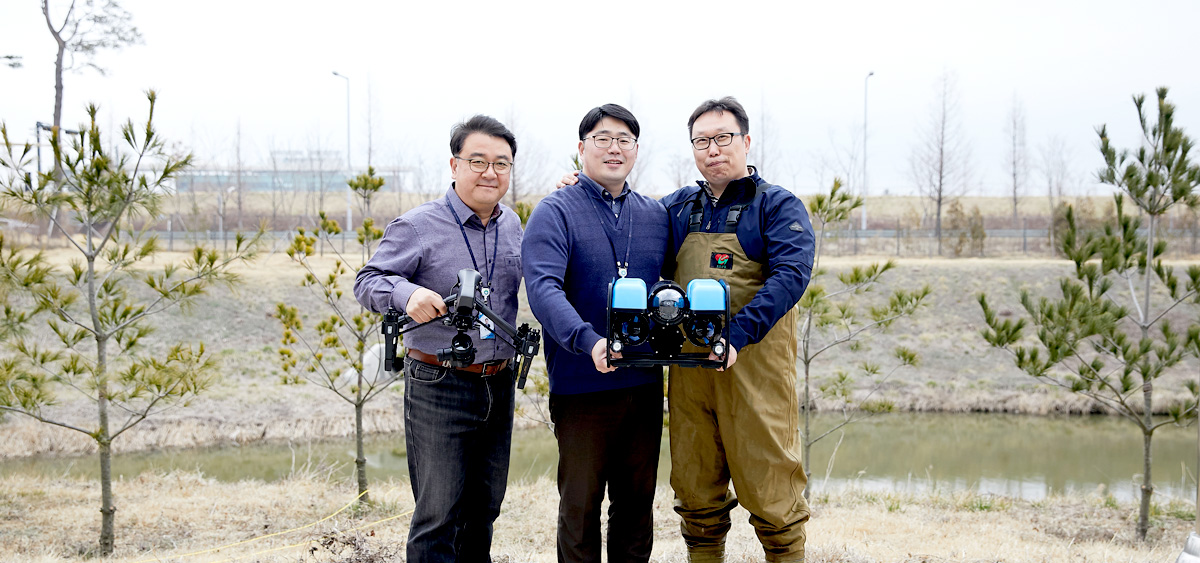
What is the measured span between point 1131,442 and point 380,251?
13.2 metres

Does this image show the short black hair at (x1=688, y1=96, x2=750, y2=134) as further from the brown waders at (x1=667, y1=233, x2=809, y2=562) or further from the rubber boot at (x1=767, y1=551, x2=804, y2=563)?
the rubber boot at (x1=767, y1=551, x2=804, y2=563)

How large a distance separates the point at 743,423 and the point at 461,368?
114 cm

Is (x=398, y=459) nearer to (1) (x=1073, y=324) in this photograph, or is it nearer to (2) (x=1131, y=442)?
(1) (x=1073, y=324)

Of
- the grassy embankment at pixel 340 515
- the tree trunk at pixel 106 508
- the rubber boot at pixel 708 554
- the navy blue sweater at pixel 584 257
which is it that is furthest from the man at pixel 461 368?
the tree trunk at pixel 106 508

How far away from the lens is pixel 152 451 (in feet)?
36.0

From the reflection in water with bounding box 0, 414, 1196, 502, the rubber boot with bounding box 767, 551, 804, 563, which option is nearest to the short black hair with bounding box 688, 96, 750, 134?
the rubber boot with bounding box 767, 551, 804, 563

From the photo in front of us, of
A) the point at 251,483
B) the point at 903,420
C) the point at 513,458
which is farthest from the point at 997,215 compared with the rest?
Answer: the point at 251,483

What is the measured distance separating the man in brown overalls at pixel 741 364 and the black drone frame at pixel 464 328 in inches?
28.5

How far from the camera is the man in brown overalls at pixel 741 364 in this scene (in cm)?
306

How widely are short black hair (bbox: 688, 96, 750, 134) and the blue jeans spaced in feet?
4.45

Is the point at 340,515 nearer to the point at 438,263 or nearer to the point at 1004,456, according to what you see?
the point at 438,263

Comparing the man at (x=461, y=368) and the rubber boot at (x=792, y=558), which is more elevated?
the man at (x=461, y=368)

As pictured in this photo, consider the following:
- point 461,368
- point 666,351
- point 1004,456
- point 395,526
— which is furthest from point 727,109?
point 1004,456

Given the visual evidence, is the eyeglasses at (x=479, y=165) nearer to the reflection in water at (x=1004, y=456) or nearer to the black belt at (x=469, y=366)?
the black belt at (x=469, y=366)
